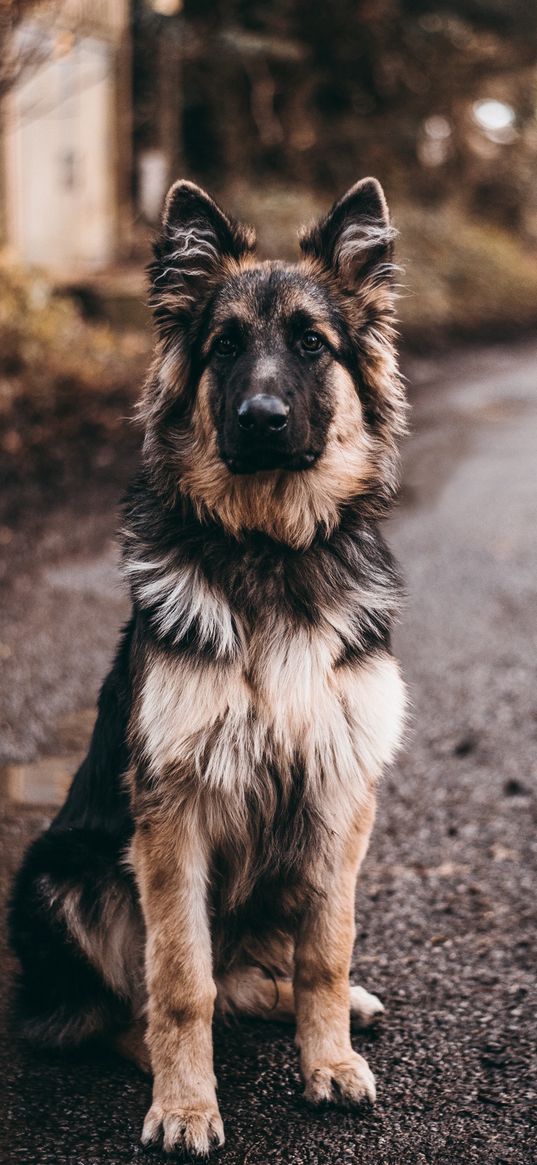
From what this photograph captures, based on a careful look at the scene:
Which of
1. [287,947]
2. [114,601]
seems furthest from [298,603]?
[114,601]

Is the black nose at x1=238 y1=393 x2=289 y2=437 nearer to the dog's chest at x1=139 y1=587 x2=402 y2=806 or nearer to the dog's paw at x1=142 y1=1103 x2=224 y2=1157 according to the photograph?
the dog's chest at x1=139 y1=587 x2=402 y2=806

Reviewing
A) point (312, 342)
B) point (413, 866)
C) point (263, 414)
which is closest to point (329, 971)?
point (413, 866)

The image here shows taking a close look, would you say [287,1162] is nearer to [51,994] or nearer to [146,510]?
[51,994]

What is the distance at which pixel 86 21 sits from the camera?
603 inches

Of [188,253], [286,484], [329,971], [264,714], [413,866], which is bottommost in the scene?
[413,866]

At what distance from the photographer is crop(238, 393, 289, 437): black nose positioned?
10.7 ft

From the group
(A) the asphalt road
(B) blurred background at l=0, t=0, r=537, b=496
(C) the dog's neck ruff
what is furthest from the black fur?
(B) blurred background at l=0, t=0, r=537, b=496

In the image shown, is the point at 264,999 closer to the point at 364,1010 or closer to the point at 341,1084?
the point at 364,1010

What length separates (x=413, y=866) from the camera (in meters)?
4.60

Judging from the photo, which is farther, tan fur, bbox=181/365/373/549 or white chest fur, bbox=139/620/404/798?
tan fur, bbox=181/365/373/549

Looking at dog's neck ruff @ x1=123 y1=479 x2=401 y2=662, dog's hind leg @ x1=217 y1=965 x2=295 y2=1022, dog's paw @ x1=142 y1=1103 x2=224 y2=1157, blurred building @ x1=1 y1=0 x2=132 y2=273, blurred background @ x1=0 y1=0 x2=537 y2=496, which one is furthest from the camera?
blurred background @ x1=0 y1=0 x2=537 y2=496

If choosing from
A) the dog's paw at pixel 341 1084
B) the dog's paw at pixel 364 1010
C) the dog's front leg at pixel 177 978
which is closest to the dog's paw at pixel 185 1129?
the dog's front leg at pixel 177 978

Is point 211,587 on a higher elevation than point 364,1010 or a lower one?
higher

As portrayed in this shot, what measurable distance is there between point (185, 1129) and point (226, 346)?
7.44ft
